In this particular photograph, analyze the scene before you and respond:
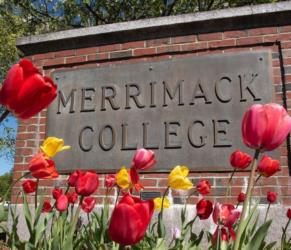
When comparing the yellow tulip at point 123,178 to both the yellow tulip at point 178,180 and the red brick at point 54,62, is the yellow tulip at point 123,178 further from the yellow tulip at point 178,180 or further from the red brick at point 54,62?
the red brick at point 54,62

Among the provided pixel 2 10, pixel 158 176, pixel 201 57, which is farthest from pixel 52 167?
pixel 2 10

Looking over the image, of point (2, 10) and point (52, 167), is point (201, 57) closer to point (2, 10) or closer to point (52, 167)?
point (52, 167)

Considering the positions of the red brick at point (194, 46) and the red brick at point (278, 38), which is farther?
the red brick at point (194, 46)

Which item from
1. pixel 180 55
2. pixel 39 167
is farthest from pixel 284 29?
pixel 39 167

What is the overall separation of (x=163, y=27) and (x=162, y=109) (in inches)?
35.0

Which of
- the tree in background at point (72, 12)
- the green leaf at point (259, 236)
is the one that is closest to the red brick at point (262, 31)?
the green leaf at point (259, 236)

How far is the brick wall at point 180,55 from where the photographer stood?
11.5ft

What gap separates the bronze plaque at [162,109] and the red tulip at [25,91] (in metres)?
2.92

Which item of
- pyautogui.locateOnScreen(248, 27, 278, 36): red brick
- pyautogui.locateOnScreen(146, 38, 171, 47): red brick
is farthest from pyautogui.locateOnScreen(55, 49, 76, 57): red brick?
pyautogui.locateOnScreen(248, 27, 278, 36): red brick

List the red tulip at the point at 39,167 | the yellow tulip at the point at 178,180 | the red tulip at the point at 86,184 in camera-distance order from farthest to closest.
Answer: the yellow tulip at the point at 178,180 < the red tulip at the point at 39,167 < the red tulip at the point at 86,184

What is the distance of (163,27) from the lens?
4.12m

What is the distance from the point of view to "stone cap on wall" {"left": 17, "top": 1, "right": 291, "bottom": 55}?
12.6 feet

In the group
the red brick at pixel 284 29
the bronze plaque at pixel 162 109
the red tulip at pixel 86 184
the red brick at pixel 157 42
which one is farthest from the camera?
the red brick at pixel 157 42

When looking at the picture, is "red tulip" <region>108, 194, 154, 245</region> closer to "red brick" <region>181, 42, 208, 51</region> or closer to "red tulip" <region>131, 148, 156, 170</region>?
"red tulip" <region>131, 148, 156, 170</region>
